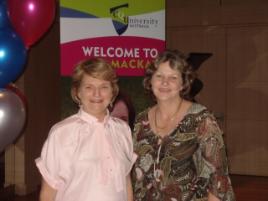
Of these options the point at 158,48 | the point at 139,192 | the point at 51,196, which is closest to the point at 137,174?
the point at 139,192

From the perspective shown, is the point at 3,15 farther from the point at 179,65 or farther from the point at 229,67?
the point at 229,67

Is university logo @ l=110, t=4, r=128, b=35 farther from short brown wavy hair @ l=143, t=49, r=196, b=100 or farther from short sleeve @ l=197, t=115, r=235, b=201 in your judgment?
short sleeve @ l=197, t=115, r=235, b=201

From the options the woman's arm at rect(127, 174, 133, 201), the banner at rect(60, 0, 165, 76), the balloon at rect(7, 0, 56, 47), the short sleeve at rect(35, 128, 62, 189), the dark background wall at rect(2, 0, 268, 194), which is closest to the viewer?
the short sleeve at rect(35, 128, 62, 189)

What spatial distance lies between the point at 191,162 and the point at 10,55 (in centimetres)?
121

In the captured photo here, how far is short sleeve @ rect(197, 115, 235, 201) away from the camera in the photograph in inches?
69.4

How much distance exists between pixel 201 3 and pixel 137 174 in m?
4.09

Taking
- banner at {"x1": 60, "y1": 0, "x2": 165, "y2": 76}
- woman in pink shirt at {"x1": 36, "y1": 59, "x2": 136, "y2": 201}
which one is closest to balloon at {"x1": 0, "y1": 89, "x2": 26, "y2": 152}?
banner at {"x1": 60, "y1": 0, "x2": 165, "y2": 76}

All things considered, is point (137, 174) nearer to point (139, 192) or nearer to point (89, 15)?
point (139, 192)

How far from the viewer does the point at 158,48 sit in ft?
8.24

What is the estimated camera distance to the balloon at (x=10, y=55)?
238cm

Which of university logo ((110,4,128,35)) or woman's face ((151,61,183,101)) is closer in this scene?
woman's face ((151,61,183,101))

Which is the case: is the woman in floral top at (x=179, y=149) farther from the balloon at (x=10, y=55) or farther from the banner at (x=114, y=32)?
the balloon at (x=10, y=55)

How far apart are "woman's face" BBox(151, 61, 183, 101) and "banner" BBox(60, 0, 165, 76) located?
61 cm

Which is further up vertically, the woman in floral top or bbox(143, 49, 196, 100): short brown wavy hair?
bbox(143, 49, 196, 100): short brown wavy hair
